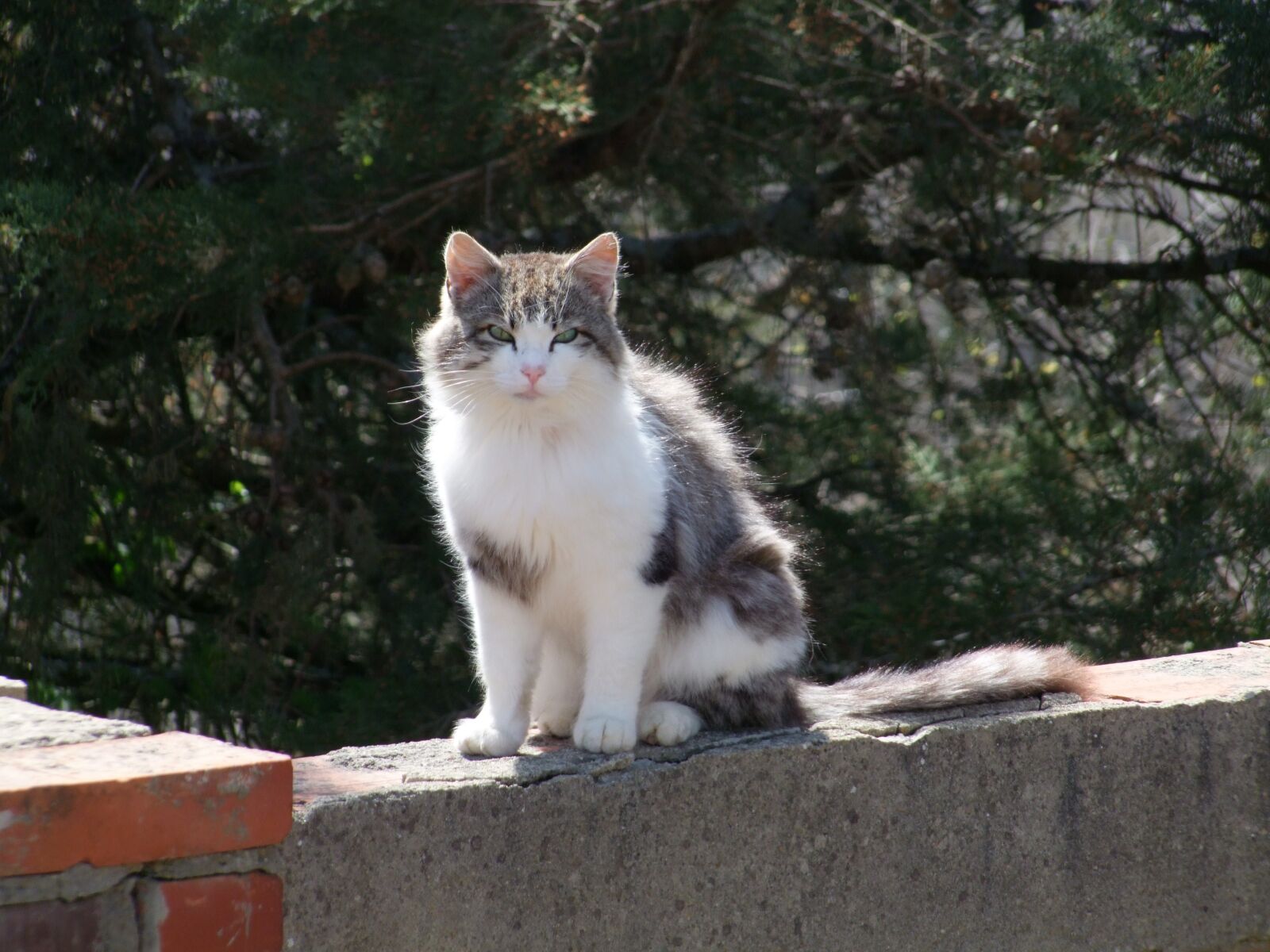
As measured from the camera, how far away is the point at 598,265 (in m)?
2.65

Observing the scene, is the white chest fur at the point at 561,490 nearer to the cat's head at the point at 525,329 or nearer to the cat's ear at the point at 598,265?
the cat's head at the point at 525,329

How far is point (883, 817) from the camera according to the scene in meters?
2.32

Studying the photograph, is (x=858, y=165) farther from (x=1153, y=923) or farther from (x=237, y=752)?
(x=237, y=752)

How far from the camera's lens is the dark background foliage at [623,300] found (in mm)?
3420

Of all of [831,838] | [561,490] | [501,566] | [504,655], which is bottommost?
[831,838]

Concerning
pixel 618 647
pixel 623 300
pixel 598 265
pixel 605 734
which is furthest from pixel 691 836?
pixel 623 300

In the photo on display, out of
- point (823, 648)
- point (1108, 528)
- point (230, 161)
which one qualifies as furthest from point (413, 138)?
point (1108, 528)

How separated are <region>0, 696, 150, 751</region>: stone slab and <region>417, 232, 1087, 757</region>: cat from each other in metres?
0.63

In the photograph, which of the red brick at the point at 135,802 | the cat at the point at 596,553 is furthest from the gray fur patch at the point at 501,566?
the red brick at the point at 135,802

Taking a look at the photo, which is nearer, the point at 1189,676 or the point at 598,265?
the point at 598,265

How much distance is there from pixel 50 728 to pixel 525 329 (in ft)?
3.51

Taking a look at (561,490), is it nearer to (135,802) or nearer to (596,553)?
(596,553)

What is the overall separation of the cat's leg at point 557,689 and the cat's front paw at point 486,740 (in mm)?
249

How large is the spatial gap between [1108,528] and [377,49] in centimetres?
254
